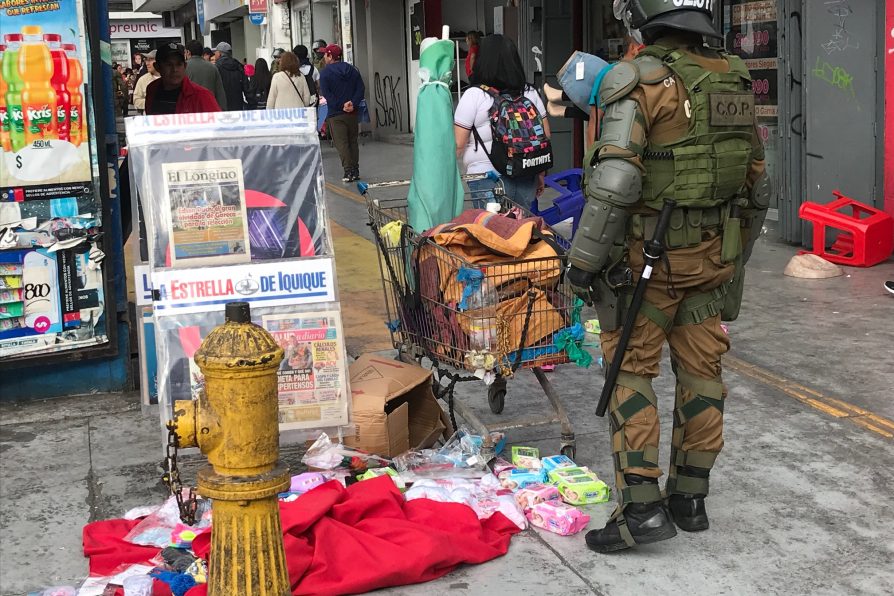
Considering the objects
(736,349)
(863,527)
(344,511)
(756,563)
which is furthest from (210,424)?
(736,349)

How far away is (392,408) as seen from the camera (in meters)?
5.43

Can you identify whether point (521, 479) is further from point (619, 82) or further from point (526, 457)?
point (619, 82)

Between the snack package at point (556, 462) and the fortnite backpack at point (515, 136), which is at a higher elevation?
the fortnite backpack at point (515, 136)

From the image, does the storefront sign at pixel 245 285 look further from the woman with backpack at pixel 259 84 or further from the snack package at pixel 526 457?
the woman with backpack at pixel 259 84

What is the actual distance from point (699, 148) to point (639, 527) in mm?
1431

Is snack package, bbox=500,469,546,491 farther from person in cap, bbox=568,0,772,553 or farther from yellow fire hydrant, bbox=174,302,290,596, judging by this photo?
yellow fire hydrant, bbox=174,302,290,596

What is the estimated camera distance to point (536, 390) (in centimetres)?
657

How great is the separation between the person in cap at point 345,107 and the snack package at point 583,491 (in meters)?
12.2

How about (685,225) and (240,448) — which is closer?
(240,448)

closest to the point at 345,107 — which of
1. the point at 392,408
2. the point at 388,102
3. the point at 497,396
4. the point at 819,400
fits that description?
the point at 388,102

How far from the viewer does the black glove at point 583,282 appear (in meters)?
4.31

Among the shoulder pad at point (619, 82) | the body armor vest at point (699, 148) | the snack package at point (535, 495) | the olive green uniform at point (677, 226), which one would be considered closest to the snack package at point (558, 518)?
the snack package at point (535, 495)

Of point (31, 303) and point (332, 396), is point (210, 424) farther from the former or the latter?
point (31, 303)

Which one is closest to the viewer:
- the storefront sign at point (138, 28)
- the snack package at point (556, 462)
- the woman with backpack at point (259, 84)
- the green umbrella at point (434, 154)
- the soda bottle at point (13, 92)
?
the snack package at point (556, 462)
